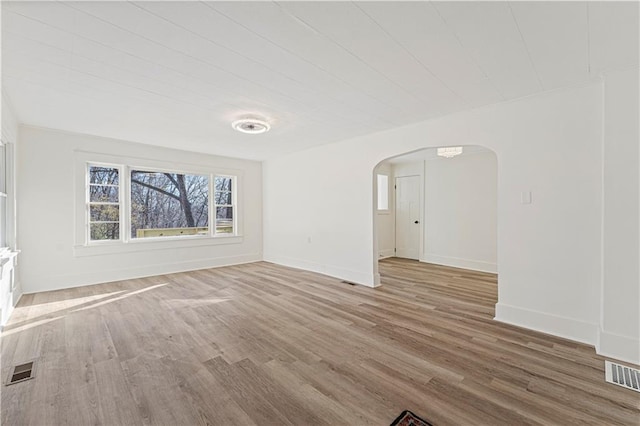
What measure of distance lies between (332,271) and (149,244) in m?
3.59

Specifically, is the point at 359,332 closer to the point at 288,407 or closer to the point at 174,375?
the point at 288,407

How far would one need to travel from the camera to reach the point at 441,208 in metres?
6.61

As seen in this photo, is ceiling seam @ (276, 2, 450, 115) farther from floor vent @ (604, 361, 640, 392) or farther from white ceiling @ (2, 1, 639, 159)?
floor vent @ (604, 361, 640, 392)

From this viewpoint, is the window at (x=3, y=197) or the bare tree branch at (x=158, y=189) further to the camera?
the bare tree branch at (x=158, y=189)

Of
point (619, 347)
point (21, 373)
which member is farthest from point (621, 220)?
point (21, 373)

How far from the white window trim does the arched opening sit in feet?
12.3

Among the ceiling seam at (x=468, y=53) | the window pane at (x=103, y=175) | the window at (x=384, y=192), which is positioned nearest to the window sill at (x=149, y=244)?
the window pane at (x=103, y=175)

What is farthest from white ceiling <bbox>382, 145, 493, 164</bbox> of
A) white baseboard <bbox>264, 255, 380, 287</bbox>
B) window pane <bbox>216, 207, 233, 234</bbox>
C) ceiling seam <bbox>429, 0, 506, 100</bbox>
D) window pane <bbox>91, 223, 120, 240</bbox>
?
window pane <bbox>91, 223, 120, 240</bbox>

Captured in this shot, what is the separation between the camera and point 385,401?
1.84 meters

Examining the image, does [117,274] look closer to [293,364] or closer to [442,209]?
[293,364]

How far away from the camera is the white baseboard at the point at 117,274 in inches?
169

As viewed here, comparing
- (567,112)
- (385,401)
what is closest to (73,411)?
(385,401)

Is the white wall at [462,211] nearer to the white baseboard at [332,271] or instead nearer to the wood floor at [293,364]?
the wood floor at [293,364]

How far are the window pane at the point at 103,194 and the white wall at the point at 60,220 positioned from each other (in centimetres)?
25
